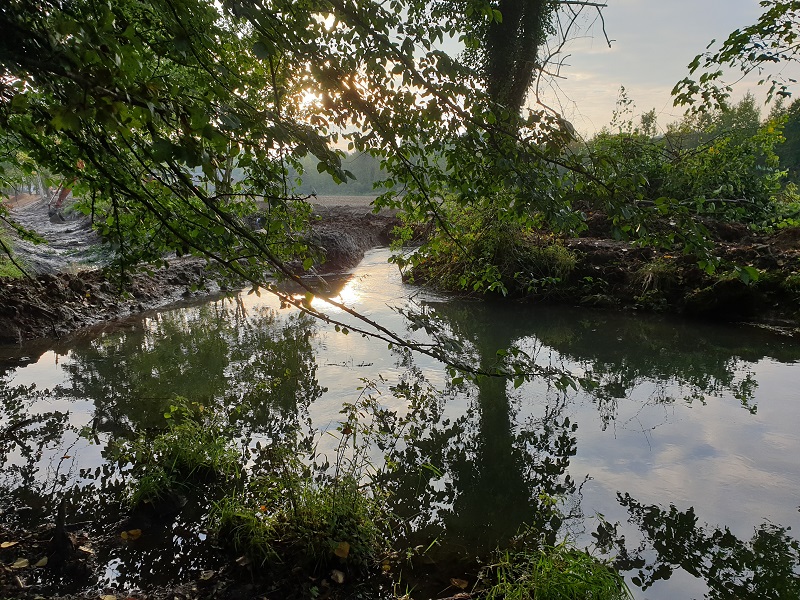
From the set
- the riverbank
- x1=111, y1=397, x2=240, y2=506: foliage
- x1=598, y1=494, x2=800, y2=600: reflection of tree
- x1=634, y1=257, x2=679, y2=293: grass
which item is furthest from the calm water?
x1=634, y1=257, x2=679, y2=293: grass

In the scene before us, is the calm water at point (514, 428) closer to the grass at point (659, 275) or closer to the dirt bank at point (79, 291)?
the dirt bank at point (79, 291)

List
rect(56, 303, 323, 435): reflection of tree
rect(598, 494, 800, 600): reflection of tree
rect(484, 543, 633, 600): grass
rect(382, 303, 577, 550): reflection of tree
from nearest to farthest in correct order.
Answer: rect(484, 543, 633, 600): grass < rect(598, 494, 800, 600): reflection of tree < rect(382, 303, 577, 550): reflection of tree < rect(56, 303, 323, 435): reflection of tree

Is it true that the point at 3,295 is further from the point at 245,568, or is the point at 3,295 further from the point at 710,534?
the point at 710,534

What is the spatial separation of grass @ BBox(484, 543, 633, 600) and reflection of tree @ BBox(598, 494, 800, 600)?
412 mm

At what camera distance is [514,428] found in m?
5.92

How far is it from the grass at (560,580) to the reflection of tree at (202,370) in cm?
328

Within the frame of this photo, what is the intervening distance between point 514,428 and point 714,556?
2.46 meters

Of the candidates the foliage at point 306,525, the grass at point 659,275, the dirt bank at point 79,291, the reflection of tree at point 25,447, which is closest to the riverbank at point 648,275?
the grass at point 659,275

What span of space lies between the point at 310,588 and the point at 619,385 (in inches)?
216

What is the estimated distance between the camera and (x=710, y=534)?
12.9 feet

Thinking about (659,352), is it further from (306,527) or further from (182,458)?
→ (182,458)

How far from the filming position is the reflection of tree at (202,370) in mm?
6273

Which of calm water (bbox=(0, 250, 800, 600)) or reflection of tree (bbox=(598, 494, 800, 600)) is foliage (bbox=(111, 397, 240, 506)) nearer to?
calm water (bbox=(0, 250, 800, 600))

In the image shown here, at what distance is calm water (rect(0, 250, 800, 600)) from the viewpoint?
3816mm
